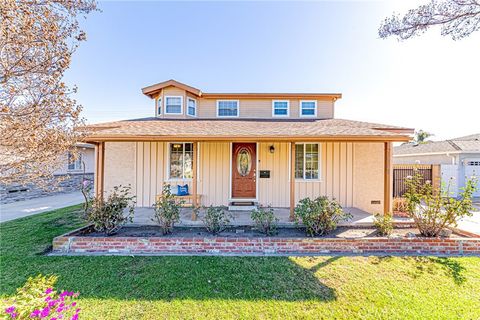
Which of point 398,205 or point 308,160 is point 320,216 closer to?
point 308,160

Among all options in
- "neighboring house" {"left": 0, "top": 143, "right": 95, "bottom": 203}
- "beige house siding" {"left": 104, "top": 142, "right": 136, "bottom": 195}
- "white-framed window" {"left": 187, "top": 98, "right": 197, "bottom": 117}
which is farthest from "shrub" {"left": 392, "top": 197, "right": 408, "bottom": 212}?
"neighboring house" {"left": 0, "top": 143, "right": 95, "bottom": 203}

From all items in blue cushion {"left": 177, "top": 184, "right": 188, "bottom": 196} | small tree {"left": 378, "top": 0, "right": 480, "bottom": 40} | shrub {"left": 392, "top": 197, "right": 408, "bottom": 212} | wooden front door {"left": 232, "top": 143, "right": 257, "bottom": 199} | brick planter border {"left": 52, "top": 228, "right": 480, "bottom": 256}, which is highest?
small tree {"left": 378, "top": 0, "right": 480, "bottom": 40}

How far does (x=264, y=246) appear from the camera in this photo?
4.56 m

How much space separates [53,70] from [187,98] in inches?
300

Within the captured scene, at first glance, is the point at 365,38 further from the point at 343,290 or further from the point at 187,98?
the point at 343,290

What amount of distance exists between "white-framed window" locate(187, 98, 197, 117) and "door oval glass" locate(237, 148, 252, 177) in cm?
370

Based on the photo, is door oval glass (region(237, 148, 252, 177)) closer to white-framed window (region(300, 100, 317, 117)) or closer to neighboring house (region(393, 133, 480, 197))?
white-framed window (region(300, 100, 317, 117))

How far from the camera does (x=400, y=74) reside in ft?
31.7

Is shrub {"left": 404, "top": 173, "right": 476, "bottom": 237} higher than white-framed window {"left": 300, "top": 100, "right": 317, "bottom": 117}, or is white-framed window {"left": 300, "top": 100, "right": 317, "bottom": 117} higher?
white-framed window {"left": 300, "top": 100, "right": 317, "bottom": 117}

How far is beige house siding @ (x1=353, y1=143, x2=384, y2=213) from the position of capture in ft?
24.0

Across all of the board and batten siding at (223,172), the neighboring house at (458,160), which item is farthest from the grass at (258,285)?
→ the neighboring house at (458,160)

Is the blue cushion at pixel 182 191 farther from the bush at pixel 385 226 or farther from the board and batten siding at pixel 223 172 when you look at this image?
the bush at pixel 385 226

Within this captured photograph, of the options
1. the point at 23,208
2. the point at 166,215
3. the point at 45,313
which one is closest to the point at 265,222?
the point at 166,215

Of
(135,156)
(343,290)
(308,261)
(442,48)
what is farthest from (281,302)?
(442,48)
